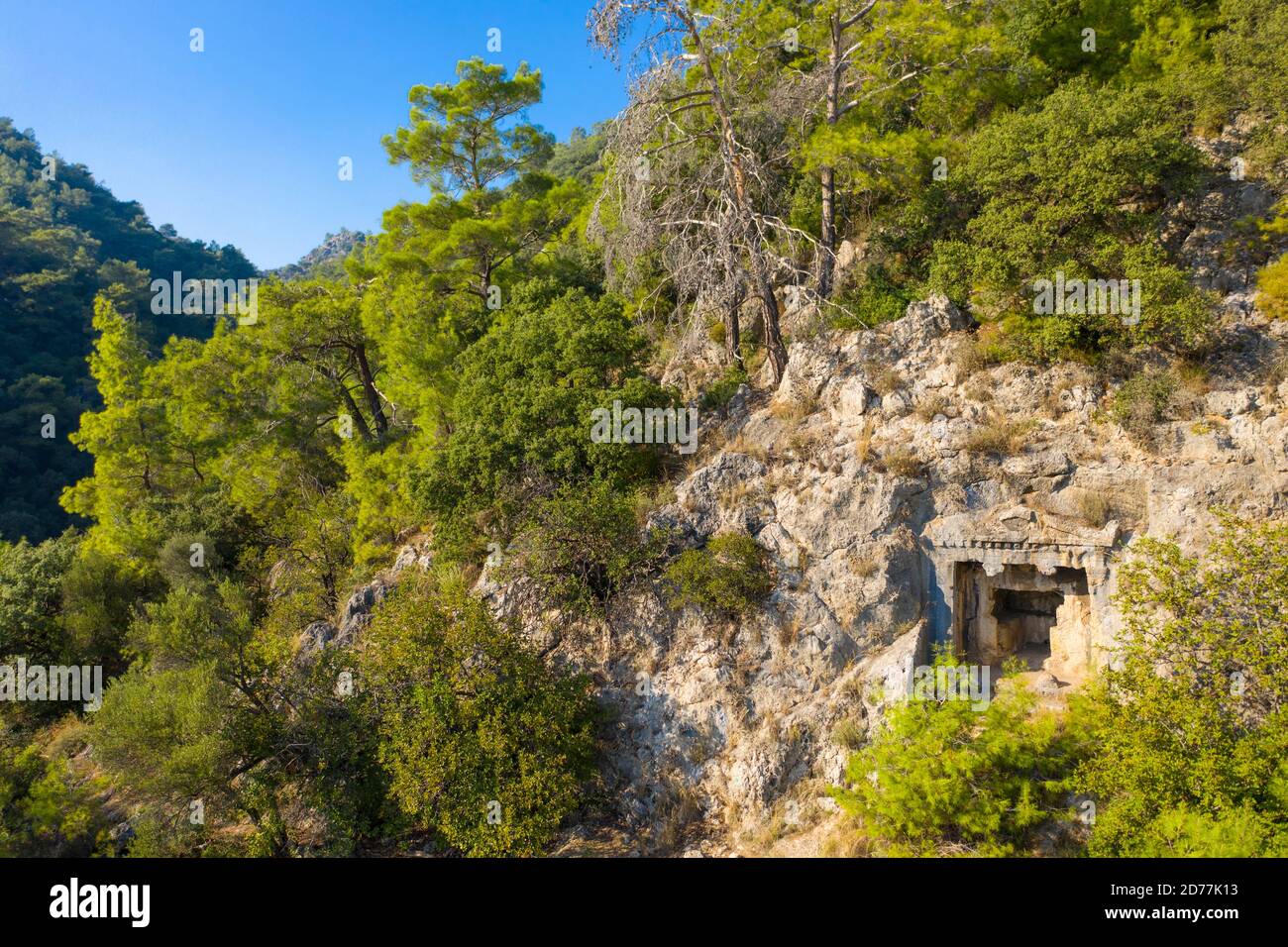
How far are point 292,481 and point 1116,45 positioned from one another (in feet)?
82.9

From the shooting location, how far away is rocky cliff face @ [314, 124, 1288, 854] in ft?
33.7

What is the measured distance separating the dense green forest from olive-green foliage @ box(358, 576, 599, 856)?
0.21ft

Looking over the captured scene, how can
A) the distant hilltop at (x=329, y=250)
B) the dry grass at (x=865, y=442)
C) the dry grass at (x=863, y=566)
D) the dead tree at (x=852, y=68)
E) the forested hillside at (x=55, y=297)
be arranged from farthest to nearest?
the distant hilltop at (x=329, y=250)
the forested hillside at (x=55, y=297)
the dead tree at (x=852, y=68)
the dry grass at (x=865, y=442)
the dry grass at (x=863, y=566)

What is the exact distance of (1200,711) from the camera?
755 cm

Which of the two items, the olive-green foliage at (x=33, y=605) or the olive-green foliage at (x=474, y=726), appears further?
the olive-green foliage at (x=33, y=605)

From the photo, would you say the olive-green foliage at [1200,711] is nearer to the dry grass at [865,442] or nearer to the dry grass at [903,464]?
the dry grass at [903,464]

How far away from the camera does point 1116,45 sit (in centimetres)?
1645

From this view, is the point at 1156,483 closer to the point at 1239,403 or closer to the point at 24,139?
the point at 1239,403

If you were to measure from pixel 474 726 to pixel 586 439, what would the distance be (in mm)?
5835

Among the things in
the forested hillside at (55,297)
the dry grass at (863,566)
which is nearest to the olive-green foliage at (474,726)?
the dry grass at (863,566)

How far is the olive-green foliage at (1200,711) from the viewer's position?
7.18 meters

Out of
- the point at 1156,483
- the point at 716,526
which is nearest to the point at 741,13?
the point at 716,526

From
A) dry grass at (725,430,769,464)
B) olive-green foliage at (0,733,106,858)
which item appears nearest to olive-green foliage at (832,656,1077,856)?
dry grass at (725,430,769,464)

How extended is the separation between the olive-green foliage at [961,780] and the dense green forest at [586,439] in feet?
0.19
